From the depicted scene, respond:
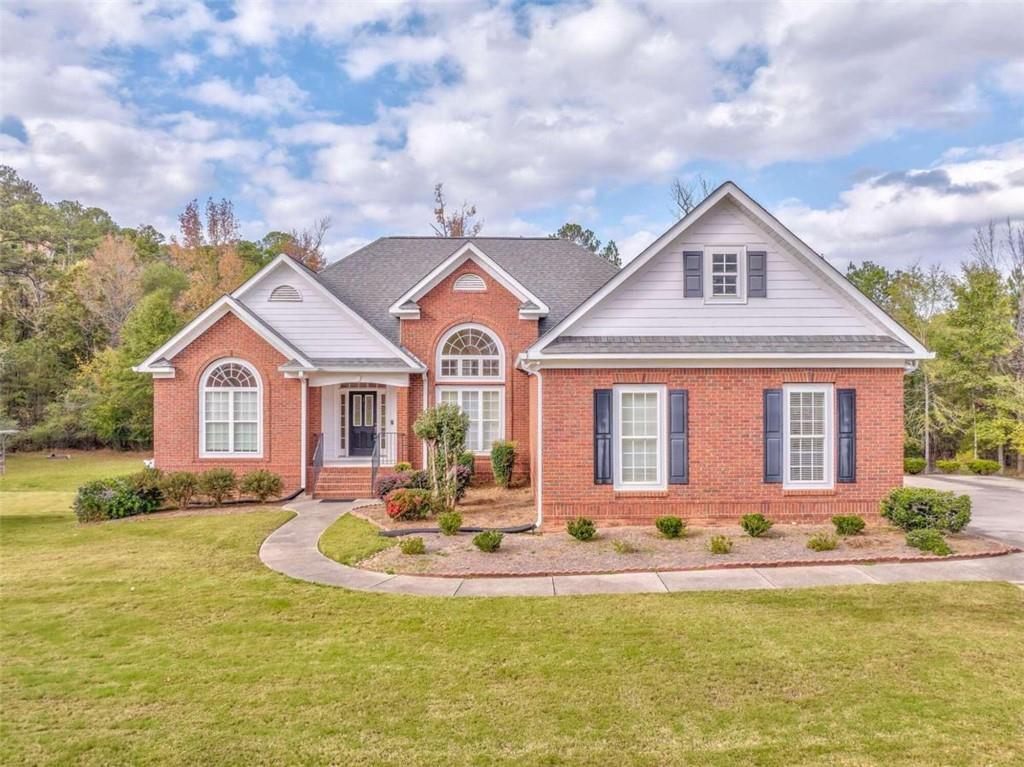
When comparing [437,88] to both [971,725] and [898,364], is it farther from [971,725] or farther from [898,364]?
[971,725]

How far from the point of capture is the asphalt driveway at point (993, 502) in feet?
38.9

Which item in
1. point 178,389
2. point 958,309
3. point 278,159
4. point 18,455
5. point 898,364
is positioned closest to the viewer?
point 898,364

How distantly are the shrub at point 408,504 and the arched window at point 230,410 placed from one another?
6.86m

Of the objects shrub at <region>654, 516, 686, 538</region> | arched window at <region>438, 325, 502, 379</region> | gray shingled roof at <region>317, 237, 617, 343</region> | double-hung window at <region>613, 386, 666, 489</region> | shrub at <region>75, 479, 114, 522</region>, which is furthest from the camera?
gray shingled roof at <region>317, 237, 617, 343</region>

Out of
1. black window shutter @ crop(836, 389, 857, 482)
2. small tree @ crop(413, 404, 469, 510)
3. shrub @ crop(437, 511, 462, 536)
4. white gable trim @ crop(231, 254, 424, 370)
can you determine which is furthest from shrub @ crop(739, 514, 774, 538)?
white gable trim @ crop(231, 254, 424, 370)

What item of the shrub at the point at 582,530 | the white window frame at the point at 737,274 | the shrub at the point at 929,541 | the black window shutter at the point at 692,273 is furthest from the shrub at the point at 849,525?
the black window shutter at the point at 692,273

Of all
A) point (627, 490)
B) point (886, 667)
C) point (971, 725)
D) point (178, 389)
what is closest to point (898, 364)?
point (627, 490)

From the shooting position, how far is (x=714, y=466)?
39.4 feet

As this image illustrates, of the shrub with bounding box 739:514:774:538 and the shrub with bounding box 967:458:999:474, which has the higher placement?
the shrub with bounding box 739:514:774:538

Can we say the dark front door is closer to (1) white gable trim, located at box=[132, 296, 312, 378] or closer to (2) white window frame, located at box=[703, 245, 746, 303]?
(1) white gable trim, located at box=[132, 296, 312, 378]

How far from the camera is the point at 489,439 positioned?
18.6 meters

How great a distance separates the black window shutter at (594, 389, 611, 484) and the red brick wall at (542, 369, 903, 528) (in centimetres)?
13

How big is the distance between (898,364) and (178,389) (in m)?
18.9

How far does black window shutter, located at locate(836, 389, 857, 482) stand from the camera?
39.4ft
